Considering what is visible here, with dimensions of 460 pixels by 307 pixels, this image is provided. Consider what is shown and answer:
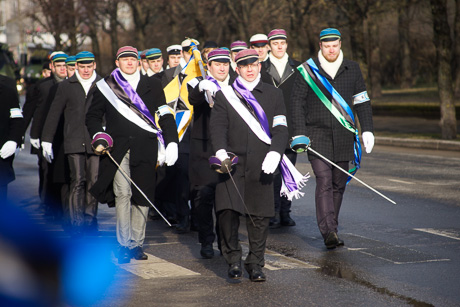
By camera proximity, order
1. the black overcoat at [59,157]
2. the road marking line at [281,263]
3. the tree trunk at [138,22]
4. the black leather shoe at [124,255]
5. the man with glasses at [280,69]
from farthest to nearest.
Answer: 1. the tree trunk at [138,22]
2. the black overcoat at [59,157]
3. the man with glasses at [280,69]
4. the black leather shoe at [124,255]
5. the road marking line at [281,263]

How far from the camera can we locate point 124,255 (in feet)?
25.9

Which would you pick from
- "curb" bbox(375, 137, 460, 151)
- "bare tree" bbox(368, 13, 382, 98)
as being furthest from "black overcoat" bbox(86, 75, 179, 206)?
"bare tree" bbox(368, 13, 382, 98)

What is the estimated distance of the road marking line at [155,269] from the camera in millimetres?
7320

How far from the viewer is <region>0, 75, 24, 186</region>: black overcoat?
8.70 metres

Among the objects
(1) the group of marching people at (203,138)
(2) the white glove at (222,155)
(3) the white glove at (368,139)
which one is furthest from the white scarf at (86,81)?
(2) the white glove at (222,155)

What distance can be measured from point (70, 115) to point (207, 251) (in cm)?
273

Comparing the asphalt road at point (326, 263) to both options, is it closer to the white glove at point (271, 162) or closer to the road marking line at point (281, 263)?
the road marking line at point (281, 263)

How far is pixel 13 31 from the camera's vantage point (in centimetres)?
5084

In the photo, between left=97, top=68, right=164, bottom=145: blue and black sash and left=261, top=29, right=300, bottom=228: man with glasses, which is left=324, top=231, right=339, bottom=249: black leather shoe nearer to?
left=261, top=29, right=300, bottom=228: man with glasses

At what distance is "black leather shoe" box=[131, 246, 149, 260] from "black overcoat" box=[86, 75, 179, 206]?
Answer: 0.41m

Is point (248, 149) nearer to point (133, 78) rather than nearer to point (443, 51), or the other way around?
point (133, 78)

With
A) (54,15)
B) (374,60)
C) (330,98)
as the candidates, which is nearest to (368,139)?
(330,98)

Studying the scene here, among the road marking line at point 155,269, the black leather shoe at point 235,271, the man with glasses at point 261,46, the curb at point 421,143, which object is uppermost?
the man with glasses at point 261,46

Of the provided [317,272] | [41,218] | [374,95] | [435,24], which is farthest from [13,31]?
[317,272]
